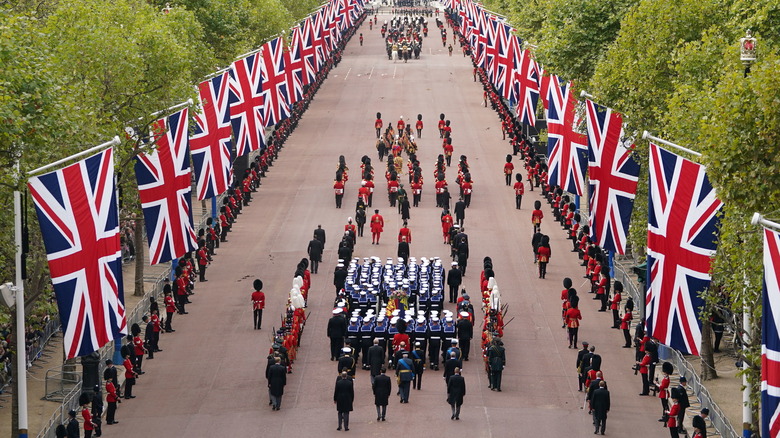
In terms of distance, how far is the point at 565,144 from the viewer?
44500mm

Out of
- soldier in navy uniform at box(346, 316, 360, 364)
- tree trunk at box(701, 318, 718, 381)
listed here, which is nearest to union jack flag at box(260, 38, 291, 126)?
soldier in navy uniform at box(346, 316, 360, 364)

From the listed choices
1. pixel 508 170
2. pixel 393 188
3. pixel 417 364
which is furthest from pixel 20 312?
pixel 508 170

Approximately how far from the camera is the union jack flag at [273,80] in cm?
5725

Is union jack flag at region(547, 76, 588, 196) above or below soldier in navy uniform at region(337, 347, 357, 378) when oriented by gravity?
above

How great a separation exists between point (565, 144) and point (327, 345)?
39.2 ft

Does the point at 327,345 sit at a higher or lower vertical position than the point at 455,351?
lower

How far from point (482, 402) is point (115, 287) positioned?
9401mm

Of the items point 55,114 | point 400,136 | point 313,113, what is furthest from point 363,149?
point 55,114

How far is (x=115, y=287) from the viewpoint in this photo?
26766mm

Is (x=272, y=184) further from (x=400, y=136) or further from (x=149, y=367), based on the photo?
(x=149, y=367)

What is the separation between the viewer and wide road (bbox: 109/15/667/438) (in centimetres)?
3056

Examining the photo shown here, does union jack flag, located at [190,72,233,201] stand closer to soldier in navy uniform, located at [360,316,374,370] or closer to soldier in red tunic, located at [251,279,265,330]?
soldier in red tunic, located at [251,279,265,330]

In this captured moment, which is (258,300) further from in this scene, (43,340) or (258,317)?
(43,340)

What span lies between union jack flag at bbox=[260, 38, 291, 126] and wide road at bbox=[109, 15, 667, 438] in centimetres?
317
